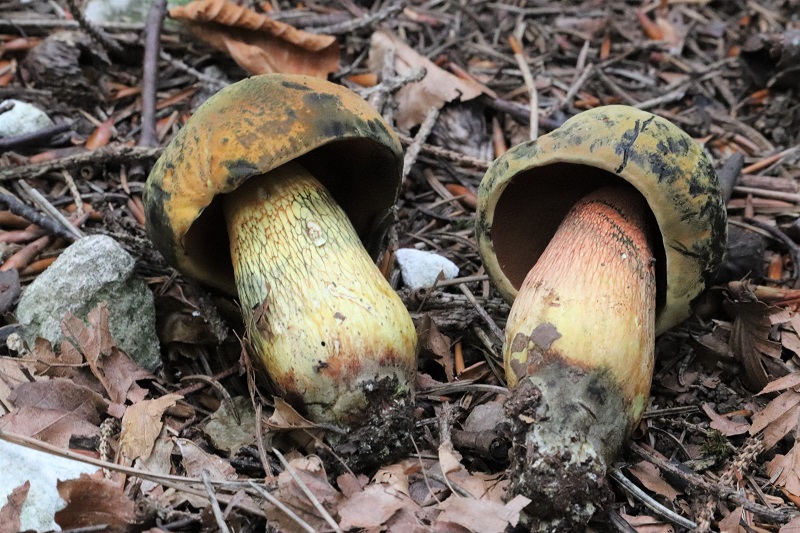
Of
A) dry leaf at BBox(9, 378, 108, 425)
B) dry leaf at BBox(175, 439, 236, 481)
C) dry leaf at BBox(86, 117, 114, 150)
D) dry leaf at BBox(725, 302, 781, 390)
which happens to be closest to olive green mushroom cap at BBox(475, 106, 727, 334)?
dry leaf at BBox(725, 302, 781, 390)

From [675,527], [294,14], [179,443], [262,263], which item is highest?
[294,14]

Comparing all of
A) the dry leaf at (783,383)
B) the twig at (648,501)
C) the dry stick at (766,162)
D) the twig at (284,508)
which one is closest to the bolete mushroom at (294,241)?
the twig at (284,508)

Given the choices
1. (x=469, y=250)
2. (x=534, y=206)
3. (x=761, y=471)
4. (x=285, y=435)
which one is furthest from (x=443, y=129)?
(x=761, y=471)

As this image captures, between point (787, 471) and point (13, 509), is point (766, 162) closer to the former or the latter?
point (787, 471)

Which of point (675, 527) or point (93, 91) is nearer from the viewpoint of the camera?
point (675, 527)

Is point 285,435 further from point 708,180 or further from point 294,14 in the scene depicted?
point 294,14

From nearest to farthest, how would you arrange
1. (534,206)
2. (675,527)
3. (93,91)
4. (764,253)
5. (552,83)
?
(675,527)
(534,206)
(764,253)
(93,91)
(552,83)

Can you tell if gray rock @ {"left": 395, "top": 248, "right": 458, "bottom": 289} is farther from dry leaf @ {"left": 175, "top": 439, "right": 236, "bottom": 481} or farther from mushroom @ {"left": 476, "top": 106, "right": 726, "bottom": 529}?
dry leaf @ {"left": 175, "top": 439, "right": 236, "bottom": 481}

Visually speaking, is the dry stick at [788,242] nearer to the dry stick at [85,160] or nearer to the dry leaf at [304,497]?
the dry leaf at [304,497]
